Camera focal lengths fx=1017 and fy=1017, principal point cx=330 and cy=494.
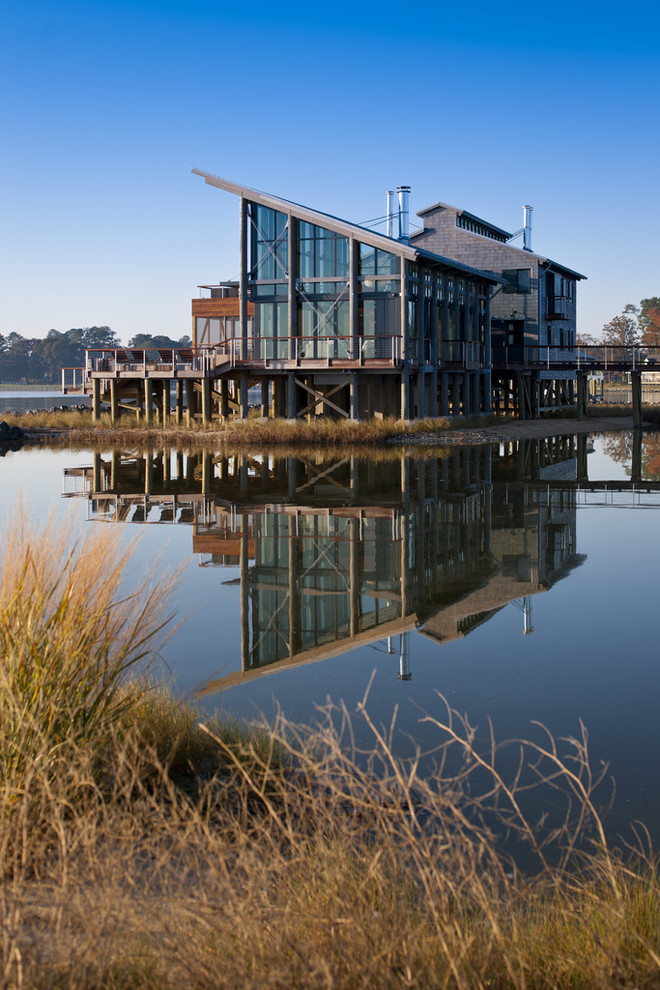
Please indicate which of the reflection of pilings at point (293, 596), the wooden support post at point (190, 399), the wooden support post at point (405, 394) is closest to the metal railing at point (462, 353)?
the wooden support post at point (405, 394)

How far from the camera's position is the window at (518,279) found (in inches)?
1843

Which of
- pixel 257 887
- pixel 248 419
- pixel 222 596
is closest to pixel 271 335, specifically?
pixel 248 419

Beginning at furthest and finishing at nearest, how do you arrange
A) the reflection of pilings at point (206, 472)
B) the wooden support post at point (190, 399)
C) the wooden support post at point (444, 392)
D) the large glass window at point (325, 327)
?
the wooden support post at point (444, 392) < the wooden support post at point (190, 399) < the large glass window at point (325, 327) < the reflection of pilings at point (206, 472)

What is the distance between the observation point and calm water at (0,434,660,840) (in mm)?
7320

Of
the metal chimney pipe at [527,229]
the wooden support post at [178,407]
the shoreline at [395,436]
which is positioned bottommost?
the shoreline at [395,436]

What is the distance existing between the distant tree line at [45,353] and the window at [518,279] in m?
131

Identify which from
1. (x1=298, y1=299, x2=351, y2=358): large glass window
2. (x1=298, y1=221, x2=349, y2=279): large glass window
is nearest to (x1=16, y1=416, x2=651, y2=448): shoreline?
(x1=298, y1=299, x2=351, y2=358): large glass window

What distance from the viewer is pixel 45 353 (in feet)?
578

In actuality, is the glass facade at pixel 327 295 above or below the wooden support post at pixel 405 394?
above

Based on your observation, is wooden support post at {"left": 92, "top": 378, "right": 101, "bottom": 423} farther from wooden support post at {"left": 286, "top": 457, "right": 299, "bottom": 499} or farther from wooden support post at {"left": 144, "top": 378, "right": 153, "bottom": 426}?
wooden support post at {"left": 286, "top": 457, "right": 299, "bottom": 499}

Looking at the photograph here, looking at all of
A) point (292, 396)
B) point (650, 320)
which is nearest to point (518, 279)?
point (292, 396)

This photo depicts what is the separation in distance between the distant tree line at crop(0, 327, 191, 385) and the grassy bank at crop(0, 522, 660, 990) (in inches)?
6712

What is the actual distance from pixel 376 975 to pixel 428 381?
37.1 m

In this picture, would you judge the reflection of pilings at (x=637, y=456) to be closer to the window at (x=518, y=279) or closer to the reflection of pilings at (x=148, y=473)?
the window at (x=518, y=279)
